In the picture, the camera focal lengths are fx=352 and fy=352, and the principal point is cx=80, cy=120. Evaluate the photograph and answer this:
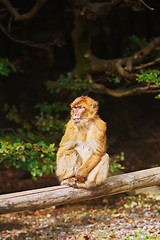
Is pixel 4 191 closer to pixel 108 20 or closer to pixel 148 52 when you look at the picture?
pixel 148 52

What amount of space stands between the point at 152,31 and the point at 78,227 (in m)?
7.74

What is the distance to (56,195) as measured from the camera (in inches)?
171

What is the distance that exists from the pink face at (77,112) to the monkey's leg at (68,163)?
1.59 ft

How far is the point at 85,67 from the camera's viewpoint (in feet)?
23.8

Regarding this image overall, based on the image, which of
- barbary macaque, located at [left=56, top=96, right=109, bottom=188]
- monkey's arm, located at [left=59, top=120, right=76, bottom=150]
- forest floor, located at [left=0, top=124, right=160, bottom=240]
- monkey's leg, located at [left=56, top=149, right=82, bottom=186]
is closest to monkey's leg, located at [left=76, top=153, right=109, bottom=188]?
barbary macaque, located at [left=56, top=96, right=109, bottom=188]

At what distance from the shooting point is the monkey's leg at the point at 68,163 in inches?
178

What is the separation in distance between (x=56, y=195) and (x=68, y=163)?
0.44m

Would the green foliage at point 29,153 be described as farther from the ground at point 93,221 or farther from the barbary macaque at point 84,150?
the ground at point 93,221

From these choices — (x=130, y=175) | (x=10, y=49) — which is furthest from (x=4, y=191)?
(x=10, y=49)

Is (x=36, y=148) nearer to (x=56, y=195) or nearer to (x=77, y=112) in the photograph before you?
(x=56, y=195)

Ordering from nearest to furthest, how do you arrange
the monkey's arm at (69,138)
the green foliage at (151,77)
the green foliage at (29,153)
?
1. the monkey's arm at (69,138)
2. the green foliage at (29,153)
3. the green foliage at (151,77)

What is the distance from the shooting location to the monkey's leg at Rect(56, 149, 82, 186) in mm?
4527

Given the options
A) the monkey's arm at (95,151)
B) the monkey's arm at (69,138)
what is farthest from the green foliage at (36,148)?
the monkey's arm at (95,151)

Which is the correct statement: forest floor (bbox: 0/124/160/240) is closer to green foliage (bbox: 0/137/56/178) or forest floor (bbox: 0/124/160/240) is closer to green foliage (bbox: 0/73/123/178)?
green foliage (bbox: 0/73/123/178)
